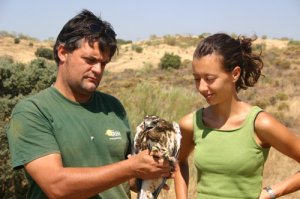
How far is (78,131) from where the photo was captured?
2639 millimetres

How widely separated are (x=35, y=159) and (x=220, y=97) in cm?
127

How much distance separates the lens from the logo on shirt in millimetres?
2805

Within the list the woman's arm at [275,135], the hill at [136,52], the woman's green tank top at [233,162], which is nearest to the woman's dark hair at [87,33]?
the woman's green tank top at [233,162]

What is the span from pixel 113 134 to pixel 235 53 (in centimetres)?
101

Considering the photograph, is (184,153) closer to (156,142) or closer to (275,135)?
(275,135)

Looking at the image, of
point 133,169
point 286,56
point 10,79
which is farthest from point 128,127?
point 286,56

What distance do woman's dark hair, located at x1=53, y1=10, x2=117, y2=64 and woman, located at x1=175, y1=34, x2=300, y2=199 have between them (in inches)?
24.1

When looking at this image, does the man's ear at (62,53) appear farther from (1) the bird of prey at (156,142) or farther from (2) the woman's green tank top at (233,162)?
(2) the woman's green tank top at (233,162)

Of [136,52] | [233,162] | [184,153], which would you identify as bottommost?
[136,52]

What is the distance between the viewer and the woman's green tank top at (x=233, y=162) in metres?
2.90

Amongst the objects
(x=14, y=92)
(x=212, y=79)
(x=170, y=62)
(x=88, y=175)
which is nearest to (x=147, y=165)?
(x=88, y=175)

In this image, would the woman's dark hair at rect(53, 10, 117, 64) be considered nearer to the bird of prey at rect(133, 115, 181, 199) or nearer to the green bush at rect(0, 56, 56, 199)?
the bird of prey at rect(133, 115, 181, 199)

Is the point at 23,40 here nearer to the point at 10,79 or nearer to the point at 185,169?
the point at 10,79

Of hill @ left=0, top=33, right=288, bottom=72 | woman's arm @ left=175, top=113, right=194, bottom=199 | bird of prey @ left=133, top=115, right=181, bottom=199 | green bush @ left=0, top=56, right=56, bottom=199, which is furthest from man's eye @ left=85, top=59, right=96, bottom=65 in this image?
hill @ left=0, top=33, right=288, bottom=72
